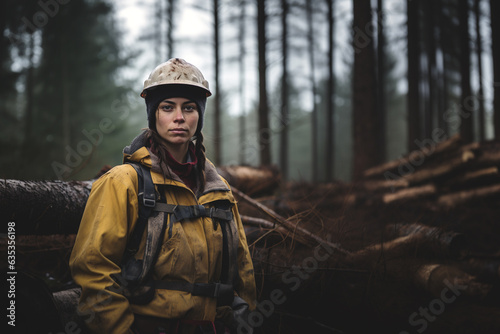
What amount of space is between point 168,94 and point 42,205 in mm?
1686

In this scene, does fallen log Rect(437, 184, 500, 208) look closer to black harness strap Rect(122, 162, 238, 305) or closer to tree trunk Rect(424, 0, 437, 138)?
black harness strap Rect(122, 162, 238, 305)

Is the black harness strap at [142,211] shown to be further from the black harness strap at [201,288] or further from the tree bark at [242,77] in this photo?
the tree bark at [242,77]

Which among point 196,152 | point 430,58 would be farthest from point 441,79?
point 196,152

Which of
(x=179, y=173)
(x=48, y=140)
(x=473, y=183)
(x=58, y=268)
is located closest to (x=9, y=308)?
(x=179, y=173)

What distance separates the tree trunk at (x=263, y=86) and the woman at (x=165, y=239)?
34.8ft

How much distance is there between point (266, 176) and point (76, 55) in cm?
1410

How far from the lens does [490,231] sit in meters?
5.18

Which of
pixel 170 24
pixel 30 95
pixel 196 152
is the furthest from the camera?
pixel 170 24

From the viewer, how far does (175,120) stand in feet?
7.16

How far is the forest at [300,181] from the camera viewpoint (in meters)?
3.26

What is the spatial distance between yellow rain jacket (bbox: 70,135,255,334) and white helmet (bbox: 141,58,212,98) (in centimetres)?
40

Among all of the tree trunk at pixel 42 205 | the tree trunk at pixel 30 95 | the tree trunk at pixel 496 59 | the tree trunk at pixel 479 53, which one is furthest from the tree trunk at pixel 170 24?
the tree trunk at pixel 479 53

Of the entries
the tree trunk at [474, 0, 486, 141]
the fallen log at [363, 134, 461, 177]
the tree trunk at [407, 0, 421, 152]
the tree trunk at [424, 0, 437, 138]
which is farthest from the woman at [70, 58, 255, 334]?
the tree trunk at [474, 0, 486, 141]

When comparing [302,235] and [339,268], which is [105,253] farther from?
Result: [339,268]
